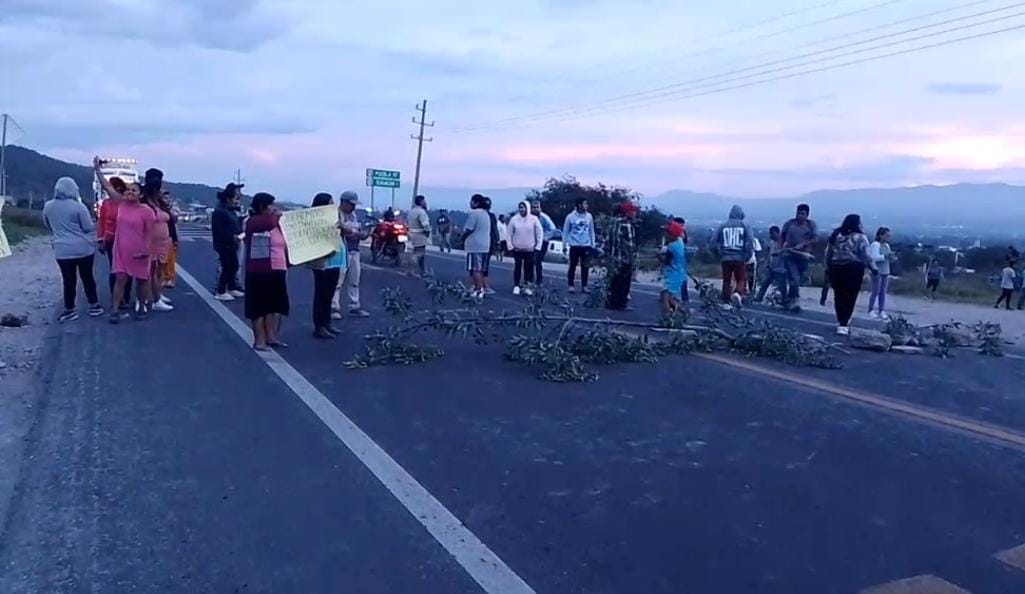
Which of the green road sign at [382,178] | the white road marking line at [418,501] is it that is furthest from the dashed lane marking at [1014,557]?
the green road sign at [382,178]

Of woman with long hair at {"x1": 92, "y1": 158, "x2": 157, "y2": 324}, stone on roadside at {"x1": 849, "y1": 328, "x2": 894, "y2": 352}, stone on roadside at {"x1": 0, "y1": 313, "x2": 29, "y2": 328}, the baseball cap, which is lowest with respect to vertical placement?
stone on roadside at {"x1": 0, "y1": 313, "x2": 29, "y2": 328}

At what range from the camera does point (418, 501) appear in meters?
6.14

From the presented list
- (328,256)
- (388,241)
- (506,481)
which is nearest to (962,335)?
(328,256)

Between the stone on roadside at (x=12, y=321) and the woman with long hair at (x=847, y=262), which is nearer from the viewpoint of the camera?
the stone on roadside at (x=12, y=321)

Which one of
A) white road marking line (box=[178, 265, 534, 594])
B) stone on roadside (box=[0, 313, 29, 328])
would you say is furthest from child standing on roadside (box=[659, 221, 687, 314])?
stone on roadside (box=[0, 313, 29, 328])

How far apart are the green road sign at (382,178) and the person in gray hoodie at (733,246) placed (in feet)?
119

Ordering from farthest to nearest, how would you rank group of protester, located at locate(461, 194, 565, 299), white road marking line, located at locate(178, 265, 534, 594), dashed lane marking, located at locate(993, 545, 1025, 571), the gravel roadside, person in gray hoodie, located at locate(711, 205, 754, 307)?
person in gray hoodie, located at locate(711, 205, 754, 307) < group of protester, located at locate(461, 194, 565, 299) < the gravel roadside < dashed lane marking, located at locate(993, 545, 1025, 571) < white road marking line, located at locate(178, 265, 534, 594)

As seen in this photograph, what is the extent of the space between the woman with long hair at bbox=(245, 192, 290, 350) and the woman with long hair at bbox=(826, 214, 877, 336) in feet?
24.2

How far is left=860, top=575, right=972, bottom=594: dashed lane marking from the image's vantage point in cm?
490

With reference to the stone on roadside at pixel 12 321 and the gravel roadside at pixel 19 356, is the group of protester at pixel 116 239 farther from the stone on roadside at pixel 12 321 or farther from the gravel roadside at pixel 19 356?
the gravel roadside at pixel 19 356

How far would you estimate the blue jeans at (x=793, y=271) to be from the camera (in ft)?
61.1

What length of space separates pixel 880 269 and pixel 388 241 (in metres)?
15.0

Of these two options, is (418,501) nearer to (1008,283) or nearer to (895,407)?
(895,407)

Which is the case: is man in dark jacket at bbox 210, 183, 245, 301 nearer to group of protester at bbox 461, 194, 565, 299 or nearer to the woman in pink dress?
the woman in pink dress
